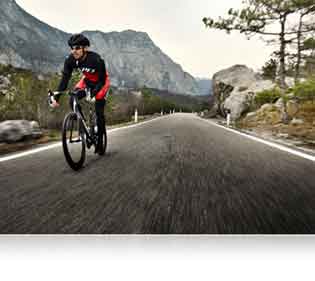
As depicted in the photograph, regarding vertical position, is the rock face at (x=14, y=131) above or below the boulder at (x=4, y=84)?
below

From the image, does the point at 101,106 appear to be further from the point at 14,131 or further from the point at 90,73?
the point at 14,131

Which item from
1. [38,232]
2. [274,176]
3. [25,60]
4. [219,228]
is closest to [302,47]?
[274,176]

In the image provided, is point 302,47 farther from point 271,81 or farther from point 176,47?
point 176,47

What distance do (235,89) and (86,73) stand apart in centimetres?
1648

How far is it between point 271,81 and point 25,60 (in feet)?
46.6

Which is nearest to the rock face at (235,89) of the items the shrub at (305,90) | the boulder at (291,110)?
the boulder at (291,110)

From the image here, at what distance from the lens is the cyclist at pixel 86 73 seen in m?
3.06

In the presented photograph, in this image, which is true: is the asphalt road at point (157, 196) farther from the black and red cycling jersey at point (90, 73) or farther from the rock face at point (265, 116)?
the rock face at point (265, 116)

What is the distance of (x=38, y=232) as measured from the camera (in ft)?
5.46

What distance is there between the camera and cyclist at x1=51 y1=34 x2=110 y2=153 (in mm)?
3062

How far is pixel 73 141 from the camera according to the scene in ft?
10.7

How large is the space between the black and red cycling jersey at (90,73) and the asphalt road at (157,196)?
92cm

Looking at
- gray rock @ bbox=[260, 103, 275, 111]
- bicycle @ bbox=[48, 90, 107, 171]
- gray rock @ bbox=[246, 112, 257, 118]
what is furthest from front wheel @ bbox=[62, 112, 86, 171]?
gray rock @ bbox=[246, 112, 257, 118]

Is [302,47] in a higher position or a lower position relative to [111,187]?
higher
